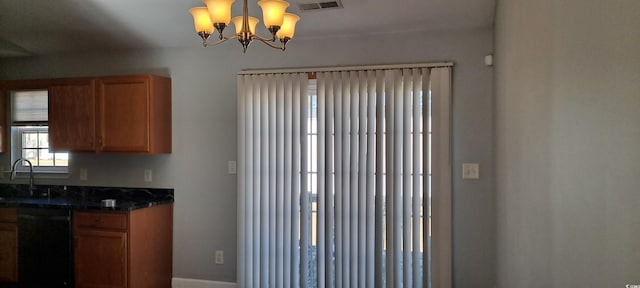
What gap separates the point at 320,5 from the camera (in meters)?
3.15

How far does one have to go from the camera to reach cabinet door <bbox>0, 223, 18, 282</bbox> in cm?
382

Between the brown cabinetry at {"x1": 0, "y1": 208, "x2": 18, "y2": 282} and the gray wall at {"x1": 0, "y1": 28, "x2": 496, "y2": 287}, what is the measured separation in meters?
0.63

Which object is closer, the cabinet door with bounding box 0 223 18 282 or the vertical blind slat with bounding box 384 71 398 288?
the vertical blind slat with bounding box 384 71 398 288

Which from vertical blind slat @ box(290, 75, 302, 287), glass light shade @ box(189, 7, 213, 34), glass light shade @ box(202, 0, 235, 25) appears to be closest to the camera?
glass light shade @ box(202, 0, 235, 25)

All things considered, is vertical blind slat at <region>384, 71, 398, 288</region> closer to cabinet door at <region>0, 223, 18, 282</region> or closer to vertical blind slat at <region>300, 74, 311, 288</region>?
vertical blind slat at <region>300, 74, 311, 288</region>

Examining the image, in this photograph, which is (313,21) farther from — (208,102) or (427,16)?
(208,102)

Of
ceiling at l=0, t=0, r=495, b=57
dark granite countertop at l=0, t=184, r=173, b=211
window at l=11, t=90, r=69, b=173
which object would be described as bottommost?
dark granite countertop at l=0, t=184, r=173, b=211

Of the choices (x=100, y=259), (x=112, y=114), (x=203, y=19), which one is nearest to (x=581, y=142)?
(x=203, y=19)

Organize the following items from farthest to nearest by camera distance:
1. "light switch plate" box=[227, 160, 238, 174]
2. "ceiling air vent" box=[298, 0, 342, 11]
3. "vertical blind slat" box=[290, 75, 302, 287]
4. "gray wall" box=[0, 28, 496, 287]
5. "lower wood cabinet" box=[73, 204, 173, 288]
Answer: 1. "light switch plate" box=[227, 160, 238, 174]
2. "vertical blind slat" box=[290, 75, 302, 287]
3. "lower wood cabinet" box=[73, 204, 173, 288]
4. "gray wall" box=[0, 28, 496, 287]
5. "ceiling air vent" box=[298, 0, 342, 11]

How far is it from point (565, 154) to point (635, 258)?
417 mm

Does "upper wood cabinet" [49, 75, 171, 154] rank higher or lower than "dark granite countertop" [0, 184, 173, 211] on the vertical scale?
higher

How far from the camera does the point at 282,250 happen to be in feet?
12.2

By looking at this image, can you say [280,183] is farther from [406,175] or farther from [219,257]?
[406,175]

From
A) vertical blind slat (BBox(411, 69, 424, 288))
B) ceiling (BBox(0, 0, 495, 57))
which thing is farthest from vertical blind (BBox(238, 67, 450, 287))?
ceiling (BBox(0, 0, 495, 57))
